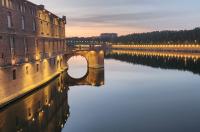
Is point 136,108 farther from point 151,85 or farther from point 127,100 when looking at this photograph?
point 151,85

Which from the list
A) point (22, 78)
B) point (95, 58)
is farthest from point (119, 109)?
point (95, 58)

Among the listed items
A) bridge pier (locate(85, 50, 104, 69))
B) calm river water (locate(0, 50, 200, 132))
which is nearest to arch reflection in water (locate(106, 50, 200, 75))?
bridge pier (locate(85, 50, 104, 69))

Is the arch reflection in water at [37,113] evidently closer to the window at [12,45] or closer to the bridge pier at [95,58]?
the window at [12,45]

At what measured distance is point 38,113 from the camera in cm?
3941

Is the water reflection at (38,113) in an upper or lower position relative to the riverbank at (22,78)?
lower

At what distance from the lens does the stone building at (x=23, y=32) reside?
42.2 meters

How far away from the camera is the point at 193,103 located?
45062 mm

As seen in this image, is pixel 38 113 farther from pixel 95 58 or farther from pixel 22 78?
pixel 95 58

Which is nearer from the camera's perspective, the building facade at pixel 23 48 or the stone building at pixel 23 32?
the building facade at pixel 23 48

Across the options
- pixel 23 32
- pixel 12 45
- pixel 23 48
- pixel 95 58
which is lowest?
pixel 95 58

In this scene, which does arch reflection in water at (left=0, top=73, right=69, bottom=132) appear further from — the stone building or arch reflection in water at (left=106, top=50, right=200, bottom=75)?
arch reflection in water at (left=106, top=50, right=200, bottom=75)

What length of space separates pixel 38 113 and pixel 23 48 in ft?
48.7

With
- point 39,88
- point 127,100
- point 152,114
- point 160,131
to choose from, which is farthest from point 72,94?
point 160,131

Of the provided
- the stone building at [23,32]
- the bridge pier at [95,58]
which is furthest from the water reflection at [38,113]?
the bridge pier at [95,58]
